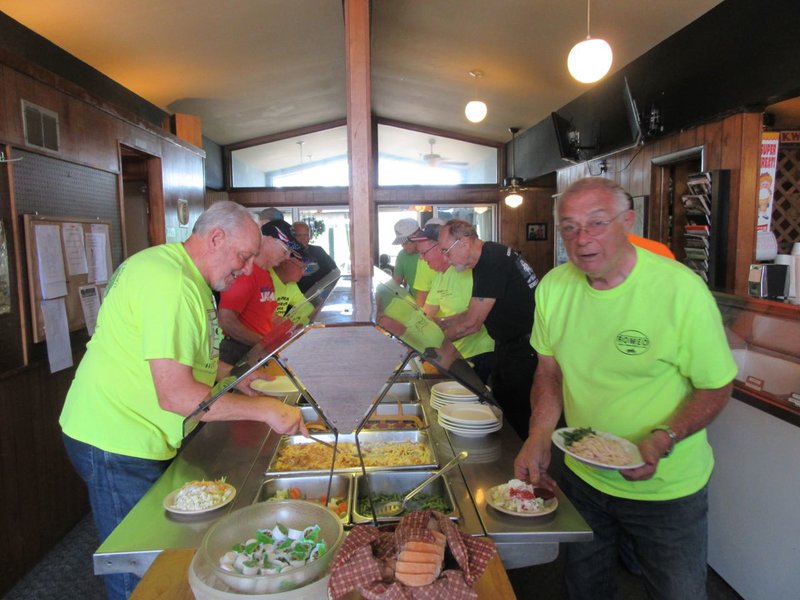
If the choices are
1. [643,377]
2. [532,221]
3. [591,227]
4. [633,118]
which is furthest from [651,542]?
[532,221]

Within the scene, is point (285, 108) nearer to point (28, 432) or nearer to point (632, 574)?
point (28, 432)

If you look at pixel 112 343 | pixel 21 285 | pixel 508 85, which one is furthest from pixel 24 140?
pixel 508 85

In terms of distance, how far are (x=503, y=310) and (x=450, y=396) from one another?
85cm

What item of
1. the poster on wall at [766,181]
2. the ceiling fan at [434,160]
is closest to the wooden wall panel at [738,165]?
the poster on wall at [766,181]

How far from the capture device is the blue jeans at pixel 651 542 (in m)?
1.58

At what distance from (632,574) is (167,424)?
224cm

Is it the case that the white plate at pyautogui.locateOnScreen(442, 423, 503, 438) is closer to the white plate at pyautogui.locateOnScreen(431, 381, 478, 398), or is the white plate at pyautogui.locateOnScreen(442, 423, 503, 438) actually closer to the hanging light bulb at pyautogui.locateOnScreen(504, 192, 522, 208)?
the white plate at pyautogui.locateOnScreen(431, 381, 478, 398)

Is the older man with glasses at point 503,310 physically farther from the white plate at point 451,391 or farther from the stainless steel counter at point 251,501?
the stainless steel counter at point 251,501

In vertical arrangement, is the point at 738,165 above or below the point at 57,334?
above

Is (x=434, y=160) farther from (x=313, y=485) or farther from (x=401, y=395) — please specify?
(x=313, y=485)

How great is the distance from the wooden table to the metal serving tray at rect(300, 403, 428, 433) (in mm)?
861

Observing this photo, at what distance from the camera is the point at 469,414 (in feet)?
7.16

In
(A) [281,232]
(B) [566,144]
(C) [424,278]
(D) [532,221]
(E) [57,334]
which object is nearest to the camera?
(E) [57,334]

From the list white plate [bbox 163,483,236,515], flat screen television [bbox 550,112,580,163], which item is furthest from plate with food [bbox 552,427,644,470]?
flat screen television [bbox 550,112,580,163]
